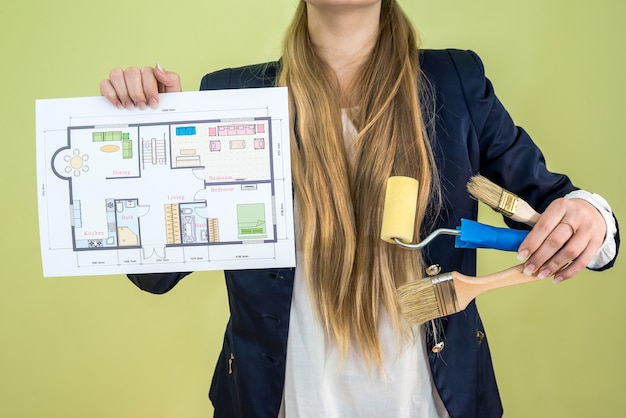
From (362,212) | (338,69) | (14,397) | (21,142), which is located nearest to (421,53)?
(338,69)

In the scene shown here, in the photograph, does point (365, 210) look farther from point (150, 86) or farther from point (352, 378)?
point (150, 86)

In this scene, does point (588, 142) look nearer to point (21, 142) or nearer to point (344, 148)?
point (344, 148)

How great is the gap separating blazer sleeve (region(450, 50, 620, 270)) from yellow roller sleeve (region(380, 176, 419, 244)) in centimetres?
24

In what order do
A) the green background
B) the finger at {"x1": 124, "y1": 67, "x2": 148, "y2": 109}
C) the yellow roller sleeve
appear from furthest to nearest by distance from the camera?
the green background
the finger at {"x1": 124, "y1": 67, "x2": 148, "y2": 109}
the yellow roller sleeve

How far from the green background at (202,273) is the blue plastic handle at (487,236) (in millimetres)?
760

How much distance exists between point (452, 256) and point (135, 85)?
547 mm

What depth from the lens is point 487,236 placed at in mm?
867

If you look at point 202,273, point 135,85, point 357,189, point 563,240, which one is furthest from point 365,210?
point 202,273

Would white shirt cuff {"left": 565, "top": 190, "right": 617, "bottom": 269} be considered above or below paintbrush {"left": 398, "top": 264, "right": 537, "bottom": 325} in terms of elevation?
above

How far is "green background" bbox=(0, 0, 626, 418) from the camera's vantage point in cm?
153

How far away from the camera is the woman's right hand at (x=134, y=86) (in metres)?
0.97

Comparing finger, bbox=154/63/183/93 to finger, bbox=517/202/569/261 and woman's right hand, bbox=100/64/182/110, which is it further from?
finger, bbox=517/202/569/261

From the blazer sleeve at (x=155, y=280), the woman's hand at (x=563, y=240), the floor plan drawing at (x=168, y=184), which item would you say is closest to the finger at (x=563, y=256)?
the woman's hand at (x=563, y=240)

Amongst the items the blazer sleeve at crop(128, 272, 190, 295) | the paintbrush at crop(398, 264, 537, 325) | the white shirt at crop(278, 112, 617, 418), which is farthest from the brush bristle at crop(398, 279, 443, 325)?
the blazer sleeve at crop(128, 272, 190, 295)
